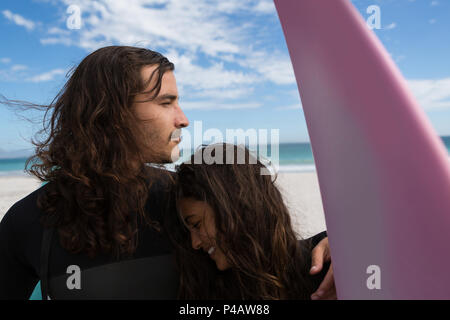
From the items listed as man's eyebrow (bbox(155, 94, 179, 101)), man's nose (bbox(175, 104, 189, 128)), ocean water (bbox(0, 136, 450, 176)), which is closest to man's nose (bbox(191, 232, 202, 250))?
man's nose (bbox(175, 104, 189, 128))

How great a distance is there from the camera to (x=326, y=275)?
1.20 metres

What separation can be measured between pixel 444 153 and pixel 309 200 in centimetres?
746

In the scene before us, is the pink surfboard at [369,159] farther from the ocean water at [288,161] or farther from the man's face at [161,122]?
the ocean water at [288,161]

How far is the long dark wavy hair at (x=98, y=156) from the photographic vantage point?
1.33 meters

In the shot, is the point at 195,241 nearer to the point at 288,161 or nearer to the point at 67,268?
the point at 67,268

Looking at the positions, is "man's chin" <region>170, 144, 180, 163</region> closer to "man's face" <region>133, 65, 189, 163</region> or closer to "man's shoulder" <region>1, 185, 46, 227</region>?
"man's face" <region>133, 65, 189, 163</region>

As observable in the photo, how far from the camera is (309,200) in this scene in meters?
8.05

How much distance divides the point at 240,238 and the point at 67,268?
629 mm

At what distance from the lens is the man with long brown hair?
4.27 feet

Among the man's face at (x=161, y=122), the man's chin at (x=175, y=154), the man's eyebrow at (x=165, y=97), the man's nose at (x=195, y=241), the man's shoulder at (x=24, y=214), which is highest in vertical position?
the man's eyebrow at (x=165, y=97)

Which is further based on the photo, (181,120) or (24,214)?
(181,120)

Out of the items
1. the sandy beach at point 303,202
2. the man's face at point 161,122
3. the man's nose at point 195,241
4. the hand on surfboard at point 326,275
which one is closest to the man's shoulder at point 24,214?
the man's face at point 161,122

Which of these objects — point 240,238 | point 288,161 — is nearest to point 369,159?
point 240,238

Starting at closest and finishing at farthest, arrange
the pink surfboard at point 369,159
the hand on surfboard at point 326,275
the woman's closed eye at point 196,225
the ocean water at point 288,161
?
the pink surfboard at point 369,159 < the hand on surfboard at point 326,275 < the woman's closed eye at point 196,225 < the ocean water at point 288,161
